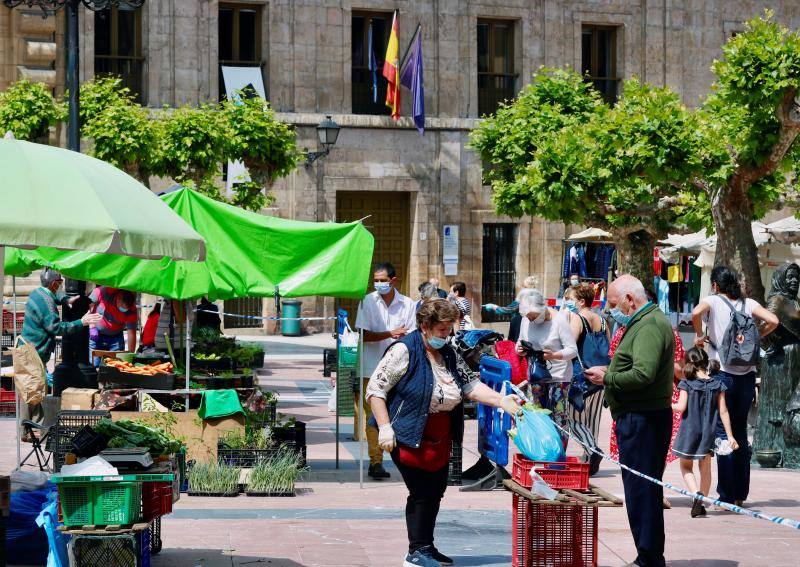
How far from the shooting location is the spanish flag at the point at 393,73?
3247 centimetres

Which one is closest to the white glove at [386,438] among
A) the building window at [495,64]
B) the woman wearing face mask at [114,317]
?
the woman wearing face mask at [114,317]

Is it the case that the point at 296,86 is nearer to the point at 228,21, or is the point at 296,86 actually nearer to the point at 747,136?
the point at 228,21

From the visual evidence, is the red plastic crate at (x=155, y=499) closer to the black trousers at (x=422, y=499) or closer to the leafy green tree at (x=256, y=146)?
the black trousers at (x=422, y=499)

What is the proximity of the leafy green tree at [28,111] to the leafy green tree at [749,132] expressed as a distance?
13.6 metres

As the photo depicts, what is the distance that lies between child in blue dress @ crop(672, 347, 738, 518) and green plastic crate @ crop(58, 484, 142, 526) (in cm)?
492

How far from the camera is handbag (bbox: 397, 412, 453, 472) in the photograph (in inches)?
314

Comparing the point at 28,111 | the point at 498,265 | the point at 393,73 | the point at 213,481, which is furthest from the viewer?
the point at 498,265

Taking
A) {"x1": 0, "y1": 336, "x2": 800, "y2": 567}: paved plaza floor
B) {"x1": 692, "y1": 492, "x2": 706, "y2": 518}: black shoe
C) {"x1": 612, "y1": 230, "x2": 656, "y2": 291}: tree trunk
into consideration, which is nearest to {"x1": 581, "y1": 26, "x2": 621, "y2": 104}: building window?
{"x1": 612, "y1": 230, "x2": 656, "y2": 291}: tree trunk

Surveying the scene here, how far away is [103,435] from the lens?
26.6 ft

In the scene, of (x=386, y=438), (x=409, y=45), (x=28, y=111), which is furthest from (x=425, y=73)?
(x=386, y=438)

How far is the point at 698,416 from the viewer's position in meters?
10.6

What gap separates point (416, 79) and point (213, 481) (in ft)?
73.3

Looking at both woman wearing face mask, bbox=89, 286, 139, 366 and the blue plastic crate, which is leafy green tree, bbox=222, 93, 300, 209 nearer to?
woman wearing face mask, bbox=89, 286, 139, 366

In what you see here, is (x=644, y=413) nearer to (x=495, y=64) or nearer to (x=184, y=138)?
(x=184, y=138)
